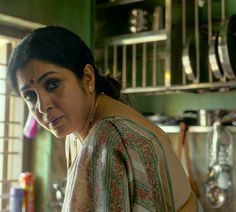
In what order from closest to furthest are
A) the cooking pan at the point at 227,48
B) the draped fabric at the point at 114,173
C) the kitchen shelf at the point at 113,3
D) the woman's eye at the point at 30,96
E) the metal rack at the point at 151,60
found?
1. the draped fabric at the point at 114,173
2. the woman's eye at the point at 30,96
3. the cooking pan at the point at 227,48
4. the metal rack at the point at 151,60
5. the kitchen shelf at the point at 113,3

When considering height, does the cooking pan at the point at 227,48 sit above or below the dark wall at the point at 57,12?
below

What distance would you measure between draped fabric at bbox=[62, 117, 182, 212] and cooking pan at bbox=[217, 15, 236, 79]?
2.86 ft

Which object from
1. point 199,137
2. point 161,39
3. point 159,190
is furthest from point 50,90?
point 199,137

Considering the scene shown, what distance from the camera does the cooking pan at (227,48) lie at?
4.94ft

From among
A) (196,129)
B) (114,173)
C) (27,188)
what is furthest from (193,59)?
(114,173)

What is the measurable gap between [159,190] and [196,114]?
3.39ft

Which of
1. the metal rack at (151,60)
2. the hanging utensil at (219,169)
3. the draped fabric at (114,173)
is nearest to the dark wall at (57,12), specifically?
the metal rack at (151,60)

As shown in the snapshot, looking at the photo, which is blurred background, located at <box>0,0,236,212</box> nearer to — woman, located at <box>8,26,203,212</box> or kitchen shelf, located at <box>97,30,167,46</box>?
kitchen shelf, located at <box>97,30,167,46</box>

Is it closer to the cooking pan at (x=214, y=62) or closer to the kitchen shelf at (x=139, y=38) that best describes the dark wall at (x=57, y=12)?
the kitchen shelf at (x=139, y=38)

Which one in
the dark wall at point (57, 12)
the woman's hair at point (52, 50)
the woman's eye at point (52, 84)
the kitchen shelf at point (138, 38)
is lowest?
the woman's eye at point (52, 84)

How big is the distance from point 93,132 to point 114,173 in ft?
0.25

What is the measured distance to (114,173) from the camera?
67cm

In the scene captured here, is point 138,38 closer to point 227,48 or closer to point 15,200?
point 227,48

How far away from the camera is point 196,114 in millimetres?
1721
